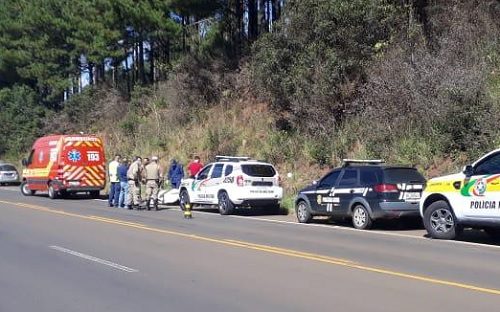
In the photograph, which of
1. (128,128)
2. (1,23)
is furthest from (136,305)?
(1,23)

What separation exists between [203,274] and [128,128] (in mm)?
32192

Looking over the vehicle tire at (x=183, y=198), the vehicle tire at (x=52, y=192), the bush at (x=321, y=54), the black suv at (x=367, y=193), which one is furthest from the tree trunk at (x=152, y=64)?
the black suv at (x=367, y=193)

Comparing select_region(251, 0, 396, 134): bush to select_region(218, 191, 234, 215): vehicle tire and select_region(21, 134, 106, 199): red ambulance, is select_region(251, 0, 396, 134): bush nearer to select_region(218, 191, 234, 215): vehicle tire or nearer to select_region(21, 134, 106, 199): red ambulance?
select_region(218, 191, 234, 215): vehicle tire

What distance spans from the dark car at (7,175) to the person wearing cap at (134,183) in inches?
835

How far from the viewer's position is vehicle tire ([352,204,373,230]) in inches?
642

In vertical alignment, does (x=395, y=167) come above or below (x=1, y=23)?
below

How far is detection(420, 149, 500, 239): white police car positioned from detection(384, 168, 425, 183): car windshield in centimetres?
196

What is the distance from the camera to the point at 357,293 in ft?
27.1

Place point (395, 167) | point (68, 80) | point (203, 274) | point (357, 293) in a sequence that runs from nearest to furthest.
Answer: point (357, 293), point (203, 274), point (395, 167), point (68, 80)

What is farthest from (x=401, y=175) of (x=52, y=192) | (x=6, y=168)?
(x=6, y=168)

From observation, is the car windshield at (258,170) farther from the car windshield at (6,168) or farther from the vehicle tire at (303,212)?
the car windshield at (6,168)

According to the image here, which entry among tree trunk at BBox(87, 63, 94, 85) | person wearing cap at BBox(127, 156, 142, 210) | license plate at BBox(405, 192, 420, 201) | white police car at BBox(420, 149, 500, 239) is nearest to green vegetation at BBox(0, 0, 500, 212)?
tree trunk at BBox(87, 63, 94, 85)

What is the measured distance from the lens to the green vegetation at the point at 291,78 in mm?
21500

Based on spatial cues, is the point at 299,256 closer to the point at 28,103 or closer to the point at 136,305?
the point at 136,305
